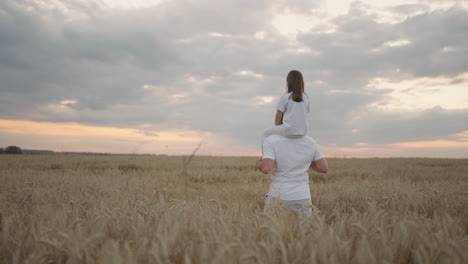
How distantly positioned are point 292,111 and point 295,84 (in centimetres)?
41

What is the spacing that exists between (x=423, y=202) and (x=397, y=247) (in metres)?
4.19

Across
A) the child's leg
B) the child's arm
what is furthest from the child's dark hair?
the child's leg

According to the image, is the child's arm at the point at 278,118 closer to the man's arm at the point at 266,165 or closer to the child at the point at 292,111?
the child at the point at 292,111

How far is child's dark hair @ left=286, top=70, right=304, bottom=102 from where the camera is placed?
388 centimetres

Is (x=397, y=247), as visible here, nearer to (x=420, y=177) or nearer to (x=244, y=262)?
(x=244, y=262)

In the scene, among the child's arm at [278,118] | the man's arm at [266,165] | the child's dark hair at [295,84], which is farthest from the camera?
the child's arm at [278,118]

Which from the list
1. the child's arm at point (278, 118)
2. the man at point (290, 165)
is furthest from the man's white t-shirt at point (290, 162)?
the child's arm at point (278, 118)

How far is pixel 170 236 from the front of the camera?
202cm

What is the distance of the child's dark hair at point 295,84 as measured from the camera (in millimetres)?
3883

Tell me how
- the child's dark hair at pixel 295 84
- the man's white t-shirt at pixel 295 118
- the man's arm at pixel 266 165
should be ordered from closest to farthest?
A: the man's arm at pixel 266 165, the man's white t-shirt at pixel 295 118, the child's dark hair at pixel 295 84

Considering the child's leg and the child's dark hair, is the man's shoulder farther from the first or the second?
the child's dark hair

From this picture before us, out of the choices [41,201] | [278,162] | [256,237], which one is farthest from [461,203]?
[41,201]

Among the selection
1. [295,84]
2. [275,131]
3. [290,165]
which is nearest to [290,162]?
[290,165]

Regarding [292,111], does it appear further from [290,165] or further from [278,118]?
→ [290,165]
